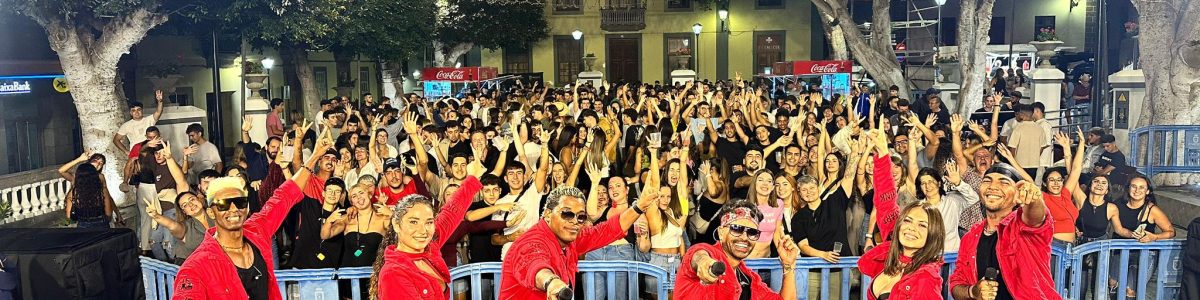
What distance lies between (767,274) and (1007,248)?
155 centimetres

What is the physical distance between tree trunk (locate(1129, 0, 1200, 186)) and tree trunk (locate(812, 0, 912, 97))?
10742 millimetres

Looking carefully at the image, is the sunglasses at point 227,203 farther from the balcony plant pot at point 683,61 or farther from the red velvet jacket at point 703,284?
the balcony plant pot at point 683,61

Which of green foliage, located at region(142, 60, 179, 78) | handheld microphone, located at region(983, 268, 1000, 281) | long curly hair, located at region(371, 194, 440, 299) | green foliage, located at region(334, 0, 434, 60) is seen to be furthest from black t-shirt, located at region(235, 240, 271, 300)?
green foliage, located at region(142, 60, 179, 78)

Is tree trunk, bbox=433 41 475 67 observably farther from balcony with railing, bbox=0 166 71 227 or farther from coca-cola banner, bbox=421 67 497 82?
balcony with railing, bbox=0 166 71 227

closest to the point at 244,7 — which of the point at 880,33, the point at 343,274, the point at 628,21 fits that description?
the point at 343,274

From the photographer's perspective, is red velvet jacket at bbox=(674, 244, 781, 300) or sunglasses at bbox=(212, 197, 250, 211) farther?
sunglasses at bbox=(212, 197, 250, 211)

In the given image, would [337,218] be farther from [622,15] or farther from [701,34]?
[701,34]

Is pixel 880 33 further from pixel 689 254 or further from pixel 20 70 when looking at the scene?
pixel 689 254

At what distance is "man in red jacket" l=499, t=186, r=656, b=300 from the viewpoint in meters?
4.48

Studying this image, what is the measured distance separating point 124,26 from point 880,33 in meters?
17.5

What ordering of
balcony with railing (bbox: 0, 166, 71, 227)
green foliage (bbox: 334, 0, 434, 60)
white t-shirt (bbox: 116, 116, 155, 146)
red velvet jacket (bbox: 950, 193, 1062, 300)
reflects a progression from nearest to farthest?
red velvet jacket (bbox: 950, 193, 1062, 300), balcony with railing (bbox: 0, 166, 71, 227), white t-shirt (bbox: 116, 116, 155, 146), green foliage (bbox: 334, 0, 434, 60)

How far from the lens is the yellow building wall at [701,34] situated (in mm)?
45844

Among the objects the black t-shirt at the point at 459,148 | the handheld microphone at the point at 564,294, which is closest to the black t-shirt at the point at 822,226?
the handheld microphone at the point at 564,294

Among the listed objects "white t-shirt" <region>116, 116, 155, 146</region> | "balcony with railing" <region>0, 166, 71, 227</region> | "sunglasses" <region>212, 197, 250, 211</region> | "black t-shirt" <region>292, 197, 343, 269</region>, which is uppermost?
"white t-shirt" <region>116, 116, 155, 146</region>
